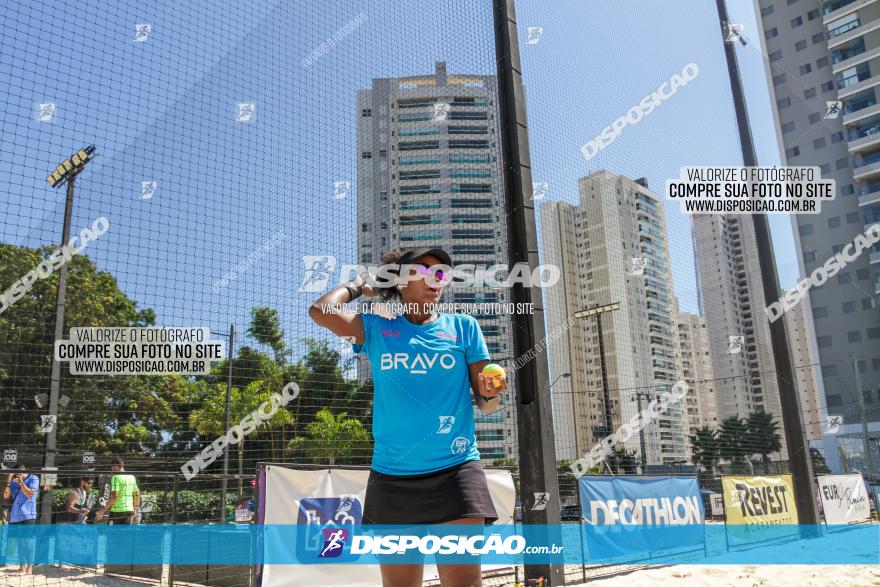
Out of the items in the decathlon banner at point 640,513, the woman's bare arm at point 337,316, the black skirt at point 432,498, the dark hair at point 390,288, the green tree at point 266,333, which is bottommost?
the decathlon banner at point 640,513

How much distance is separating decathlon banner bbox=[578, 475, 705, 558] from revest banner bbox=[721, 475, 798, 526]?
4.05 ft

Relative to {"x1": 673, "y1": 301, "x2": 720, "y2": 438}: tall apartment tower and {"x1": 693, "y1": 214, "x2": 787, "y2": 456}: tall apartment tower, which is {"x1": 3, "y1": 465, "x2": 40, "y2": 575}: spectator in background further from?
{"x1": 673, "y1": 301, "x2": 720, "y2": 438}: tall apartment tower

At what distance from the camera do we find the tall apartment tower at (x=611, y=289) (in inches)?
435

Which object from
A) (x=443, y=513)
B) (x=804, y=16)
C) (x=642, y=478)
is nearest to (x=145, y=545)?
(x=642, y=478)

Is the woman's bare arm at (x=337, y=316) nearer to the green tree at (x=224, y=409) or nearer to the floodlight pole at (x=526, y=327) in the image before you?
the floodlight pole at (x=526, y=327)

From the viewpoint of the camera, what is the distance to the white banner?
14.4 ft

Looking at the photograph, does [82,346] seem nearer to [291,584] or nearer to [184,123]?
[184,123]

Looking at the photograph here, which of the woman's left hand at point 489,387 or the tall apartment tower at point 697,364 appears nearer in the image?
the woman's left hand at point 489,387

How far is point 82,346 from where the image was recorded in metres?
12.0

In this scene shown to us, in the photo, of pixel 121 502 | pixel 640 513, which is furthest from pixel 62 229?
pixel 640 513

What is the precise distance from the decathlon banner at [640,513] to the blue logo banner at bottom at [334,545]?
34 mm

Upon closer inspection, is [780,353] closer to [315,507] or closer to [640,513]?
[640,513]

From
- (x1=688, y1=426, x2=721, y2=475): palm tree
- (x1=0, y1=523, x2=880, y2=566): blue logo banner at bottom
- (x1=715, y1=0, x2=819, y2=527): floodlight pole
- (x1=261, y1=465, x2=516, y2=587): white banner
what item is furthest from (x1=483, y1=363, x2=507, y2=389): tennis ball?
(x1=688, y1=426, x2=721, y2=475): palm tree

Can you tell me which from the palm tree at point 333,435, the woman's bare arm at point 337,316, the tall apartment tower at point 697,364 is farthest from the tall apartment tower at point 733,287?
the woman's bare arm at point 337,316
